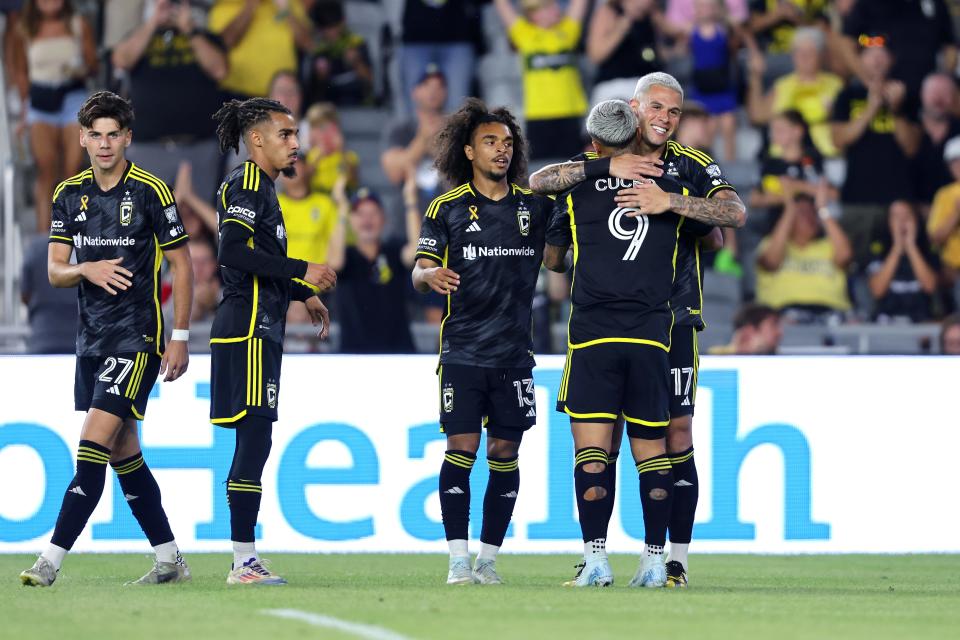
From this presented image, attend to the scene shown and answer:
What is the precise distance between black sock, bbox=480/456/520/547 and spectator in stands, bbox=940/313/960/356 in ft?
18.3

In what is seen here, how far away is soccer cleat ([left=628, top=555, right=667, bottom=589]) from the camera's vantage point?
7891 mm

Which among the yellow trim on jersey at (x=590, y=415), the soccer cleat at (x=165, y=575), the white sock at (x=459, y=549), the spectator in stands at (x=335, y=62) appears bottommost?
the soccer cleat at (x=165, y=575)

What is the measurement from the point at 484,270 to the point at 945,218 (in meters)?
7.37

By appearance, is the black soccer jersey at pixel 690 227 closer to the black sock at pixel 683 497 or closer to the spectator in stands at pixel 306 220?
the black sock at pixel 683 497

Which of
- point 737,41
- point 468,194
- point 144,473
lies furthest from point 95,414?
point 737,41

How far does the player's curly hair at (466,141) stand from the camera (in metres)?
8.43

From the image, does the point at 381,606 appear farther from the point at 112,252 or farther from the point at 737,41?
the point at 737,41

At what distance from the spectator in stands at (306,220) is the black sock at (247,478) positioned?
19.1 feet

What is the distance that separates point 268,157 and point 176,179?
258 inches

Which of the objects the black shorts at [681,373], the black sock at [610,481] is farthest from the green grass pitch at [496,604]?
→ the black shorts at [681,373]

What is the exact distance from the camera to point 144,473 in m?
8.37

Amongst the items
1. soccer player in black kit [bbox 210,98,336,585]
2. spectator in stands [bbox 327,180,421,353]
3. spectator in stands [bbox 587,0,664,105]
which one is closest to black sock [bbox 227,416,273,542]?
soccer player in black kit [bbox 210,98,336,585]

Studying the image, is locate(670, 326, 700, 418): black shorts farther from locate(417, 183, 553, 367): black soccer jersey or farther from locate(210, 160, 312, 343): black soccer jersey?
locate(210, 160, 312, 343): black soccer jersey

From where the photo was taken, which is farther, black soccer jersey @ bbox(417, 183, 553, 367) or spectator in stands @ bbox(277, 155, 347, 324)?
spectator in stands @ bbox(277, 155, 347, 324)
